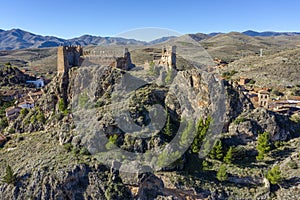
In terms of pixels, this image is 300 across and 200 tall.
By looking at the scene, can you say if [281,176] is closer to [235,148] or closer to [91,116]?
[235,148]

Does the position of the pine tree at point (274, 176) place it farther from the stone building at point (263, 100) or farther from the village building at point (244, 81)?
the village building at point (244, 81)

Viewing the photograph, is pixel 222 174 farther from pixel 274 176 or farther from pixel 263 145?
pixel 263 145

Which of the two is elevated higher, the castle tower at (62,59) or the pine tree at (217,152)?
the castle tower at (62,59)

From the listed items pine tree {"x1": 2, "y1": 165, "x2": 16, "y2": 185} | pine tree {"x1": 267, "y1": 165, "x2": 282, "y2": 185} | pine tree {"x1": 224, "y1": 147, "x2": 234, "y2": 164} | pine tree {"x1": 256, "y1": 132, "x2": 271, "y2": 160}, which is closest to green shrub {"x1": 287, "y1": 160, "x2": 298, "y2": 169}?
pine tree {"x1": 256, "y1": 132, "x2": 271, "y2": 160}

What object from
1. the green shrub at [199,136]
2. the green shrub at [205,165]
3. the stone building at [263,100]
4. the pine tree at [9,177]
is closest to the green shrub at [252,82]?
the stone building at [263,100]

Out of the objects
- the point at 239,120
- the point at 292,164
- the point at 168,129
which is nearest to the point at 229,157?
the point at 239,120

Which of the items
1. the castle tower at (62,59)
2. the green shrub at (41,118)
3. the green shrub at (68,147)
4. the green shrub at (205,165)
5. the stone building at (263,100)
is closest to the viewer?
the green shrub at (205,165)

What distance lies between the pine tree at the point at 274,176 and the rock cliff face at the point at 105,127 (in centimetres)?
355

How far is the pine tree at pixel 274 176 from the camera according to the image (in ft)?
100

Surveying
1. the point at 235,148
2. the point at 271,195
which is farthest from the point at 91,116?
the point at 271,195

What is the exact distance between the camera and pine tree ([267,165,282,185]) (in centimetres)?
3050

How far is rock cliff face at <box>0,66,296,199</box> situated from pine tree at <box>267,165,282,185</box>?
3548 millimetres

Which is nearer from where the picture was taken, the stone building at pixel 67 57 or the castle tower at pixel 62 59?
the castle tower at pixel 62 59

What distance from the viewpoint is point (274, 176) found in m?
30.6
